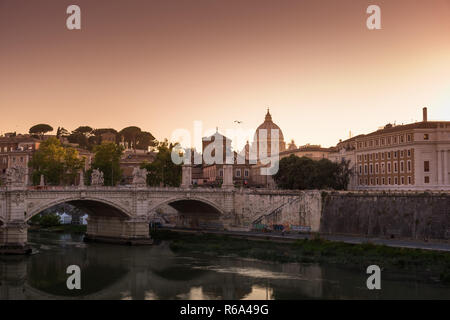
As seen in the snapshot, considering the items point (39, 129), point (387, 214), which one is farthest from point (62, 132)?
point (387, 214)

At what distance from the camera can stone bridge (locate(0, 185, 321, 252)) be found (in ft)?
118

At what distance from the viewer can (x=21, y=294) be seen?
86.2 ft

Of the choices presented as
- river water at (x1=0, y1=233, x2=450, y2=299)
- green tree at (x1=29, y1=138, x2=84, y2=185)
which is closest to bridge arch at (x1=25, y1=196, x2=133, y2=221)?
river water at (x1=0, y1=233, x2=450, y2=299)

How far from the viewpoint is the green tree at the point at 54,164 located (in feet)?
194

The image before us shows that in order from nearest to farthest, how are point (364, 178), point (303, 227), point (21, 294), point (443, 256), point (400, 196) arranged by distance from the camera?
point (21, 294)
point (443, 256)
point (400, 196)
point (303, 227)
point (364, 178)

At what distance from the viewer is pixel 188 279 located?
29719mm

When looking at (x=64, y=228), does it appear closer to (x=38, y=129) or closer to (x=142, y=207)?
(x=142, y=207)

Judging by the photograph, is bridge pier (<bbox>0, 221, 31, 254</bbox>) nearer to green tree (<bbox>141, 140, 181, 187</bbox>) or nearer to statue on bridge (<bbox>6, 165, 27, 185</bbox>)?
statue on bridge (<bbox>6, 165, 27, 185</bbox>)

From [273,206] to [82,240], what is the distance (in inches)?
652

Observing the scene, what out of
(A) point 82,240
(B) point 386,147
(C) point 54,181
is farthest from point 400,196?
(C) point 54,181

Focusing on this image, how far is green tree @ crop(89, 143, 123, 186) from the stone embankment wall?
24388 mm

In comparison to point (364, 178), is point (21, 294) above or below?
below

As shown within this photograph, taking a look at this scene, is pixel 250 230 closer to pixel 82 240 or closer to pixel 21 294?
pixel 82 240
